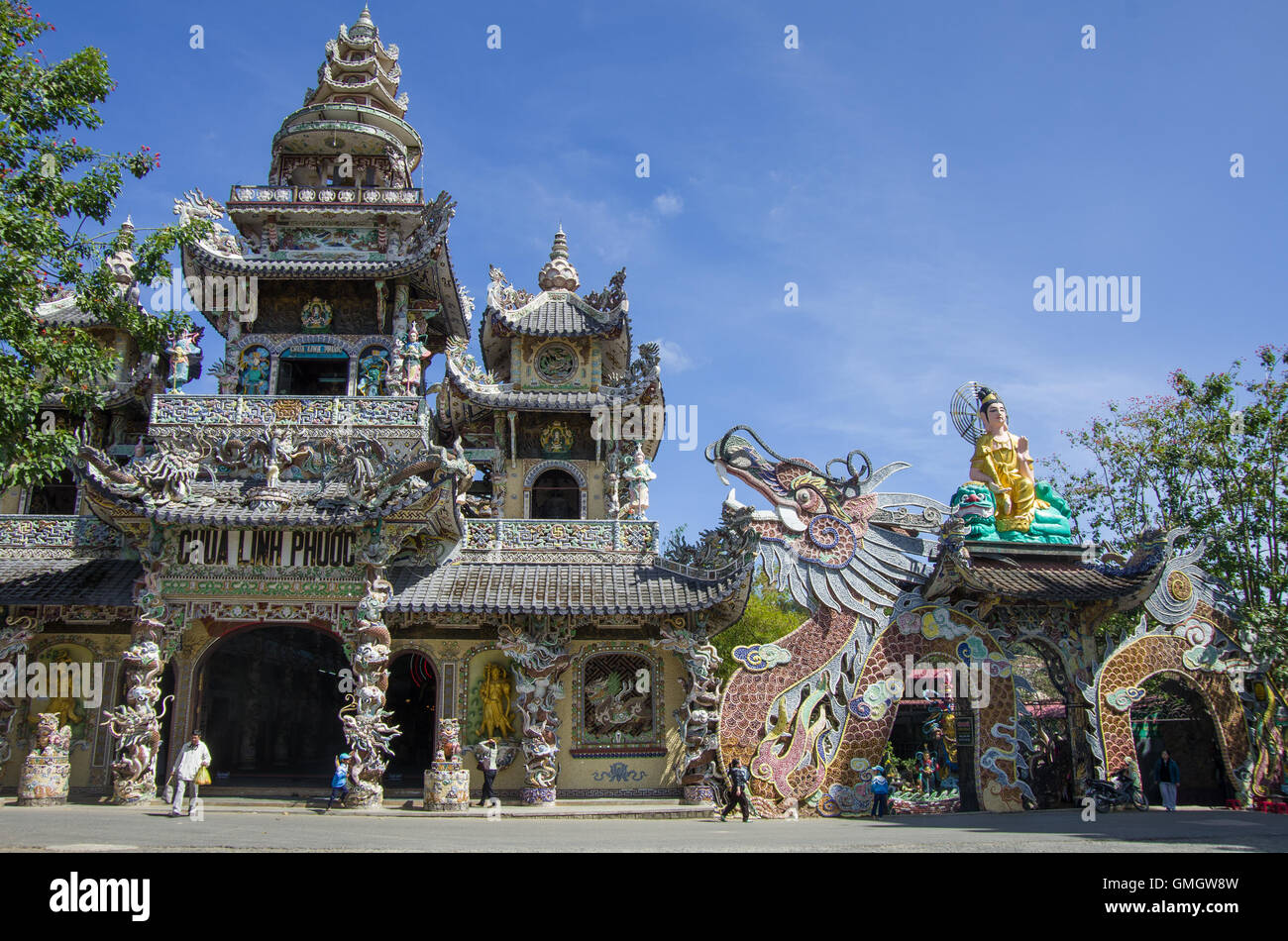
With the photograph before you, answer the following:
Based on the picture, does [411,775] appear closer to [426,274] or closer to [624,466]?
[624,466]

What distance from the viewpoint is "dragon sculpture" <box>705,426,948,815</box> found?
13.8 m

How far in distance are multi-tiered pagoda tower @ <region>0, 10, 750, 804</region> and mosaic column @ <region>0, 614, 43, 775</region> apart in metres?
0.07

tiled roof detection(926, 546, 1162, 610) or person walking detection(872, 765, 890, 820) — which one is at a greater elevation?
tiled roof detection(926, 546, 1162, 610)

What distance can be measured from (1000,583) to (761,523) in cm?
403

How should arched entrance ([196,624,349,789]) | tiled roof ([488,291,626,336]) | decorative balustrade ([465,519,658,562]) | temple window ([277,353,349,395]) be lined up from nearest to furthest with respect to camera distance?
decorative balustrade ([465,519,658,562]) → arched entrance ([196,624,349,789]) → temple window ([277,353,349,395]) → tiled roof ([488,291,626,336])

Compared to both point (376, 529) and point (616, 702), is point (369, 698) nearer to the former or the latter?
point (376, 529)

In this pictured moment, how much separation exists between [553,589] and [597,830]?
15.5 ft

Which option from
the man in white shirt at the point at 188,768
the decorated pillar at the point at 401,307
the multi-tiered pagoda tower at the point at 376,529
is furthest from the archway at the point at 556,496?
the man in white shirt at the point at 188,768

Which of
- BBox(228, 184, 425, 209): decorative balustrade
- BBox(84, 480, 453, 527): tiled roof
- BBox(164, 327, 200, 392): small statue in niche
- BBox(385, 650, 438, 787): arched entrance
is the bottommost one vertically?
BBox(385, 650, 438, 787): arched entrance

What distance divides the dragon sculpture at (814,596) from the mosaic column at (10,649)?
1241cm

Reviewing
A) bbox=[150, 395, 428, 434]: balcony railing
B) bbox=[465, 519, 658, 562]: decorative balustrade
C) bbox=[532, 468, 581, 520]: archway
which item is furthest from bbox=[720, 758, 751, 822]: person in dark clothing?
bbox=[150, 395, 428, 434]: balcony railing

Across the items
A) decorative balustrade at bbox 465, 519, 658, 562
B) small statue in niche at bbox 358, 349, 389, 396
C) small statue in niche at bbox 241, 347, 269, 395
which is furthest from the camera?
small statue in niche at bbox 358, 349, 389, 396

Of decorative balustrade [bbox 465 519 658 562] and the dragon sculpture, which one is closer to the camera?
the dragon sculpture

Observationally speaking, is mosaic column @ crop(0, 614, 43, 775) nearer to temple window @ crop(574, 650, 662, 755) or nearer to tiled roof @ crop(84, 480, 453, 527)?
tiled roof @ crop(84, 480, 453, 527)
